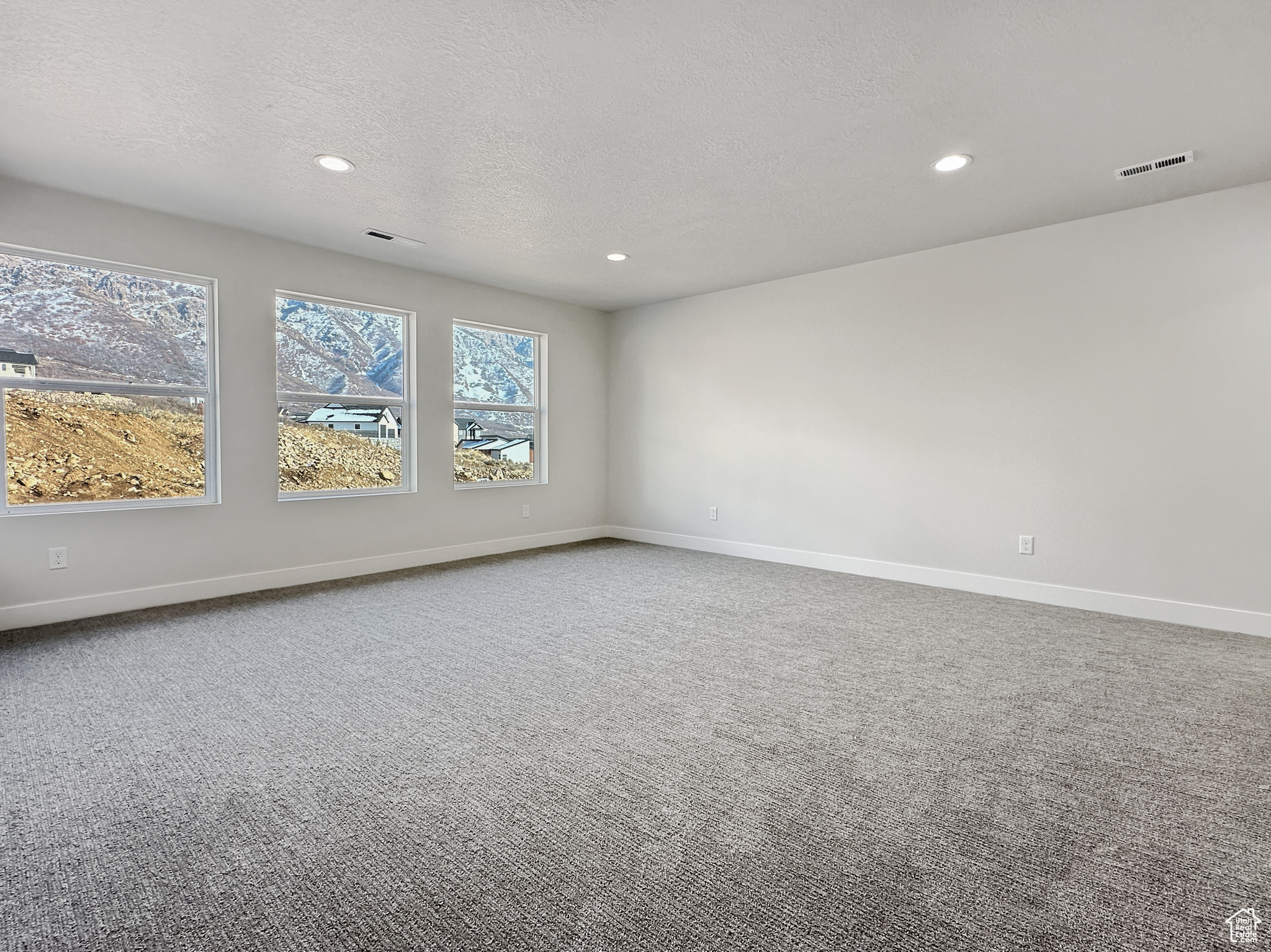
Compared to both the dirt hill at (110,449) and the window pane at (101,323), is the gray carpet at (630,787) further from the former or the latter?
the window pane at (101,323)

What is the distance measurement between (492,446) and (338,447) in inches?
55.4

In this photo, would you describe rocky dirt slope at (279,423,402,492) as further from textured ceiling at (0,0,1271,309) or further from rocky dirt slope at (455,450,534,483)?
textured ceiling at (0,0,1271,309)

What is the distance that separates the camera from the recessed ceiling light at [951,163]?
121 inches

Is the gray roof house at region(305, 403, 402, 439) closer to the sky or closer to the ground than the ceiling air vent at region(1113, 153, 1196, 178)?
closer to the ground

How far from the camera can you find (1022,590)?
13.9 ft

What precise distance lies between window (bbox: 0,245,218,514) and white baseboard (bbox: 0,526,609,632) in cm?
54

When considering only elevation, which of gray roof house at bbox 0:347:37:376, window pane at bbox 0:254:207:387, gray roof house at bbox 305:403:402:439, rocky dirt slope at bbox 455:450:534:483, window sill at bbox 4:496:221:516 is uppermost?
window pane at bbox 0:254:207:387

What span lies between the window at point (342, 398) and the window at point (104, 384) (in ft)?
1.62

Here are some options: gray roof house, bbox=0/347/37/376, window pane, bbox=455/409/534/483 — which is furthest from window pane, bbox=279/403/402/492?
gray roof house, bbox=0/347/37/376

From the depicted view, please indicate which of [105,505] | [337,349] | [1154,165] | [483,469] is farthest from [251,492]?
[1154,165]

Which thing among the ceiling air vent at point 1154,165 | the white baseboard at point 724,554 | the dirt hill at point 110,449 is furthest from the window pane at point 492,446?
the ceiling air vent at point 1154,165

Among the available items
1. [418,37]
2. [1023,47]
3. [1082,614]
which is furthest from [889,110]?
[1082,614]

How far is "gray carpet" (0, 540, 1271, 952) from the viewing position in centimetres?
137

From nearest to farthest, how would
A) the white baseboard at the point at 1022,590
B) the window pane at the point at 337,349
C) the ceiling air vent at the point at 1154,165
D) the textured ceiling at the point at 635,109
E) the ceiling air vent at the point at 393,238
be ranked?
the textured ceiling at the point at 635,109
the ceiling air vent at the point at 1154,165
the white baseboard at the point at 1022,590
the ceiling air vent at the point at 393,238
the window pane at the point at 337,349
